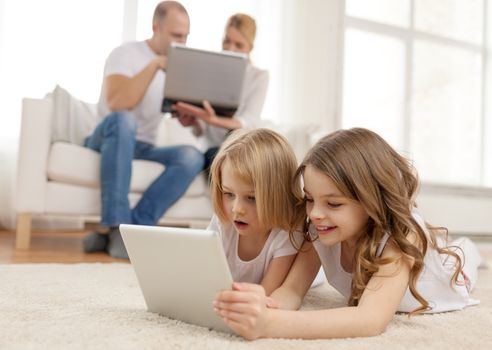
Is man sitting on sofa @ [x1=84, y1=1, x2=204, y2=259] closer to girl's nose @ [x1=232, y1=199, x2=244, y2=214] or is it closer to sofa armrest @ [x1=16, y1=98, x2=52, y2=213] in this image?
sofa armrest @ [x1=16, y1=98, x2=52, y2=213]

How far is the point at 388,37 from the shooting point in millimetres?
3777

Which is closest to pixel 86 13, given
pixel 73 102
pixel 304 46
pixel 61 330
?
pixel 73 102

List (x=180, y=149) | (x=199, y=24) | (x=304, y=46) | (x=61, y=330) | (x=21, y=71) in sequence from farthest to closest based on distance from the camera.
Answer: (x=304, y=46) → (x=199, y=24) → (x=21, y=71) → (x=180, y=149) → (x=61, y=330)

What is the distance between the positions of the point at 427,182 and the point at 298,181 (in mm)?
2973

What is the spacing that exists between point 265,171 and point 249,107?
1.41m

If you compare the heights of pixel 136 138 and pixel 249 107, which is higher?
pixel 249 107

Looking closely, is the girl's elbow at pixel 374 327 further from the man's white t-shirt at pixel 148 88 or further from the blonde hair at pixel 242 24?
the blonde hair at pixel 242 24

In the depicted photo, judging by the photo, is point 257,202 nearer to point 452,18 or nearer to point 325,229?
point 325,229

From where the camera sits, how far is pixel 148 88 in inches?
82.7

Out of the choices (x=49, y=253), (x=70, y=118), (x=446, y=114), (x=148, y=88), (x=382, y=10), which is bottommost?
(x=49, y=253)

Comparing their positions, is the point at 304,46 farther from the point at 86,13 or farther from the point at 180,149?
the point at 180,149

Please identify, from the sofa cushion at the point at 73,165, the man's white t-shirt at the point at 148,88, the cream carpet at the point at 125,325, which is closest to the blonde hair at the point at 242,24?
the man's white t-shirt at the point at 148,88

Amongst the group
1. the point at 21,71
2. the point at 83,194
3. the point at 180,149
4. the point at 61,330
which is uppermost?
the point at 21,71

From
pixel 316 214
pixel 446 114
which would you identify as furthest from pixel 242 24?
pixel 446 114
